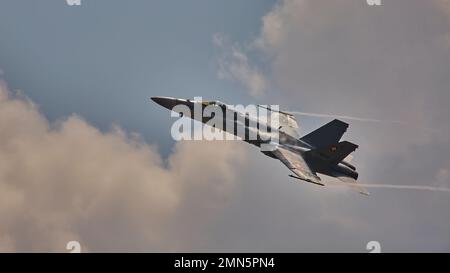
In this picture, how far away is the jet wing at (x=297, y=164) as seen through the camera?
62875 millimetres

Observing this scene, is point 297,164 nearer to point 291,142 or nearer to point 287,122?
point 291,142

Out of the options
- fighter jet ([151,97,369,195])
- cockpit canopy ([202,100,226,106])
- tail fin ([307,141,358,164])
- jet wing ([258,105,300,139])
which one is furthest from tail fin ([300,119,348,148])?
cockpit canopy ([202,100,226,106])

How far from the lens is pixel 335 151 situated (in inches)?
→ 2758

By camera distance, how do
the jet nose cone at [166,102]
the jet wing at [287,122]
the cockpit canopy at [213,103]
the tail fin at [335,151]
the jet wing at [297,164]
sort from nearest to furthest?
the jet wing at [297,164]
the tail fin at [335,151]
the cockpit canopy at [213,103]
the jet nose cone at [166,102]
the jet wing at [287,122]

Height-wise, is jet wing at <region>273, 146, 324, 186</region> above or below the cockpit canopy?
below

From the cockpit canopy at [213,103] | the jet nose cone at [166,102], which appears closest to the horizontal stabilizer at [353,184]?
the cockpit canopy at [213,103]

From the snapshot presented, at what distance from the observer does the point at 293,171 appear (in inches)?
2549

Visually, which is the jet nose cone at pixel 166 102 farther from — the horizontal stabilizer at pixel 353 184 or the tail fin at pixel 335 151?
the horizontal stabilizer at pixel 353 184

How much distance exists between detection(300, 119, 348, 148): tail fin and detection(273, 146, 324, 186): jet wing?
5.05 meters

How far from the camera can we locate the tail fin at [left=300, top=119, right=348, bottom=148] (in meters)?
75.9

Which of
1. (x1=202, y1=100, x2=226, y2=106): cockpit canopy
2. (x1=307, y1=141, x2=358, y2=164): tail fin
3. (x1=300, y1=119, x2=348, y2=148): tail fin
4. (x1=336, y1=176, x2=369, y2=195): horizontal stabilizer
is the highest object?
(x1=202, y1=100, x2=226, y2=106): cockpit canopy

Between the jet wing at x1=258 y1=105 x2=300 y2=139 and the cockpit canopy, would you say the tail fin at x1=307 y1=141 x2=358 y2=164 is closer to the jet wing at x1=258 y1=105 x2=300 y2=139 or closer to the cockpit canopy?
the jet wing at x1=258 y1=105 x2=300 y2=139

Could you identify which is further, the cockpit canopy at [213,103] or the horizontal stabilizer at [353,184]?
the cockpit canopy at [213,103]

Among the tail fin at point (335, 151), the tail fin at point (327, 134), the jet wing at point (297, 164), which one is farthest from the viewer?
the tail fin at point (327, 134)
